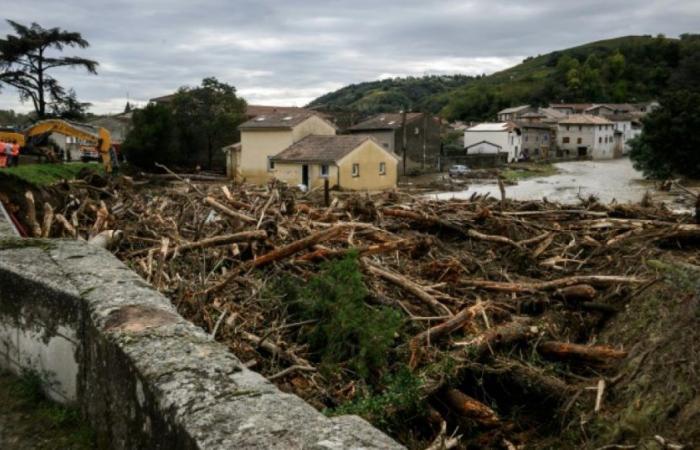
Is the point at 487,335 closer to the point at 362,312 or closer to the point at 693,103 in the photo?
the point at 362,312

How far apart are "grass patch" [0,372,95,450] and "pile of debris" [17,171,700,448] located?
1.79 meters

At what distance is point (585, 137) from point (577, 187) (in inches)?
1547

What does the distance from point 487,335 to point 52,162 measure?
902 inches

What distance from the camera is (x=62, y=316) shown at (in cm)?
341

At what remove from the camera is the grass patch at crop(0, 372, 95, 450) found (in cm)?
304

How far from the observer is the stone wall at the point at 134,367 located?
223 centimetres

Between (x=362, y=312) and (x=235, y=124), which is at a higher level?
(x=235, y=124)

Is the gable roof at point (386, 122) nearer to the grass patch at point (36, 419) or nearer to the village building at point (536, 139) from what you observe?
the village building at point (536, 139)

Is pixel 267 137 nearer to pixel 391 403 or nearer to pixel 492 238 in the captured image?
pixel 492 238

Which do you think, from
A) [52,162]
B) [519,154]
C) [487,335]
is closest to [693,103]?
[519,154]

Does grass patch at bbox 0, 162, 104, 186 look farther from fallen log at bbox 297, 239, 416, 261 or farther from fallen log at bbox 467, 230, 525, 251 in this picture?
fallen log at bbox 297, 239, 416, 261

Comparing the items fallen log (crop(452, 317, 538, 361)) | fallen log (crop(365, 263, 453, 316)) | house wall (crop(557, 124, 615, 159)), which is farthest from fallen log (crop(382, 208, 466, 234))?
house wall (crop(557, 124, 615, 159))

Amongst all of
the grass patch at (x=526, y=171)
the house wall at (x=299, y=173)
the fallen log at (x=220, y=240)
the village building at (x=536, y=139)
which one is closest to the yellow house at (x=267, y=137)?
the house wall at (x=299, y=173)

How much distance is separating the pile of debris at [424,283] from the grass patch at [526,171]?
1646 inches
